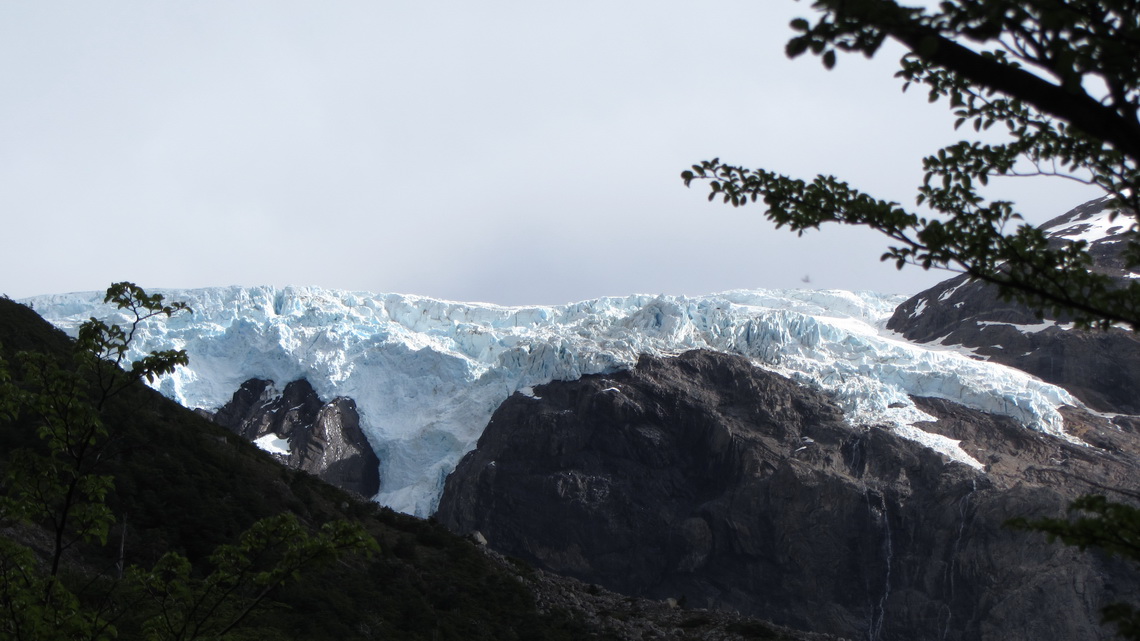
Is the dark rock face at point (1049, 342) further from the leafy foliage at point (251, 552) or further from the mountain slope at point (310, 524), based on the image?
the leafy foliage at point (251, 552)

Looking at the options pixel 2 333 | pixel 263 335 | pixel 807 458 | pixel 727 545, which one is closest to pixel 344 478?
pixel 263 335

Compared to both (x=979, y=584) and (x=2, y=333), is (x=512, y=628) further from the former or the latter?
(x=979, y=584)

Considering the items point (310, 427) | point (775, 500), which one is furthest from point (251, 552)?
point (310, 427)

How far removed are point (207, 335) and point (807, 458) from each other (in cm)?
6046

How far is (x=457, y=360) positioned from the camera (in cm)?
10612

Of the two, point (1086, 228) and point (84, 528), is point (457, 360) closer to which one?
point (1086, 228)

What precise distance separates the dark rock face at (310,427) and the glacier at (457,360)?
1.36m

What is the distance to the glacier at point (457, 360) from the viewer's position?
100500 millimetres

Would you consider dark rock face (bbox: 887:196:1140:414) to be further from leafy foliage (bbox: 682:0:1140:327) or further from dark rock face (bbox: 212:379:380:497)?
leafy foliage (bbox: 682:0:1140:327)

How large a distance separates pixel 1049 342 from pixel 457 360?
64.9 meters

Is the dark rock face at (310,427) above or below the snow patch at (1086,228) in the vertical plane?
below

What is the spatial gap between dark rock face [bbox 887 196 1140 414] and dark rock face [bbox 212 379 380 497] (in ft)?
222

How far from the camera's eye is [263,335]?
106m

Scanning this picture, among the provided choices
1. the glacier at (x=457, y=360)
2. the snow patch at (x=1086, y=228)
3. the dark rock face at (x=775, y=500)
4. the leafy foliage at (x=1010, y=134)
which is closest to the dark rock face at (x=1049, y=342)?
the snow patch at (x=1086, y=228)
